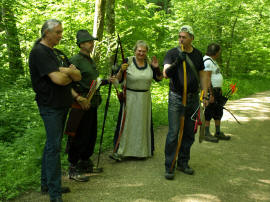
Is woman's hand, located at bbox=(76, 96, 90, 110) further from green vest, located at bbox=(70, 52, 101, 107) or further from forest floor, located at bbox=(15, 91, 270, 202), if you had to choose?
forest floor, located at bbox=(15, 91, 270, 202)

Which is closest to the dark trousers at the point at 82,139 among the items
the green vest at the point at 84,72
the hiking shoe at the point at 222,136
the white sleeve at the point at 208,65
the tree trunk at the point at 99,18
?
the green vest at the point at 84,72

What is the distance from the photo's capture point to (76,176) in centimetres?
391

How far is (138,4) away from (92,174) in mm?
11971

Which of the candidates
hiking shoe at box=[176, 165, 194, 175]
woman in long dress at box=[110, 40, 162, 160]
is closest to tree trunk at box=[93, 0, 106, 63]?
woman in long dress at box=[110, 40, 162, 160]

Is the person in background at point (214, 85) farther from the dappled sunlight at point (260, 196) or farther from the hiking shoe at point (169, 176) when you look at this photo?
the dappled sunlight at point (260, 196)

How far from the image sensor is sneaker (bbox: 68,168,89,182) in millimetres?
3899

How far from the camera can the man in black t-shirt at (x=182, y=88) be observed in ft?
13.1

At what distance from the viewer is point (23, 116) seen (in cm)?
670

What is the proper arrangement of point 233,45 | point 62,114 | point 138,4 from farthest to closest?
point 233,45, point 138,4, point 62,114

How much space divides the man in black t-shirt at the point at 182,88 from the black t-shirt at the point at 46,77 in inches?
64.0

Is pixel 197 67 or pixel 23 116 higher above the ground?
pixel 197 67

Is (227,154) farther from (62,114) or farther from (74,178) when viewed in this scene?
(62,114)

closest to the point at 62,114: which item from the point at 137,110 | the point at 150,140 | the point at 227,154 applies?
the point at 137,110

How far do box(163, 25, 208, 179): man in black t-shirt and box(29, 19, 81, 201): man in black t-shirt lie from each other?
153cm
